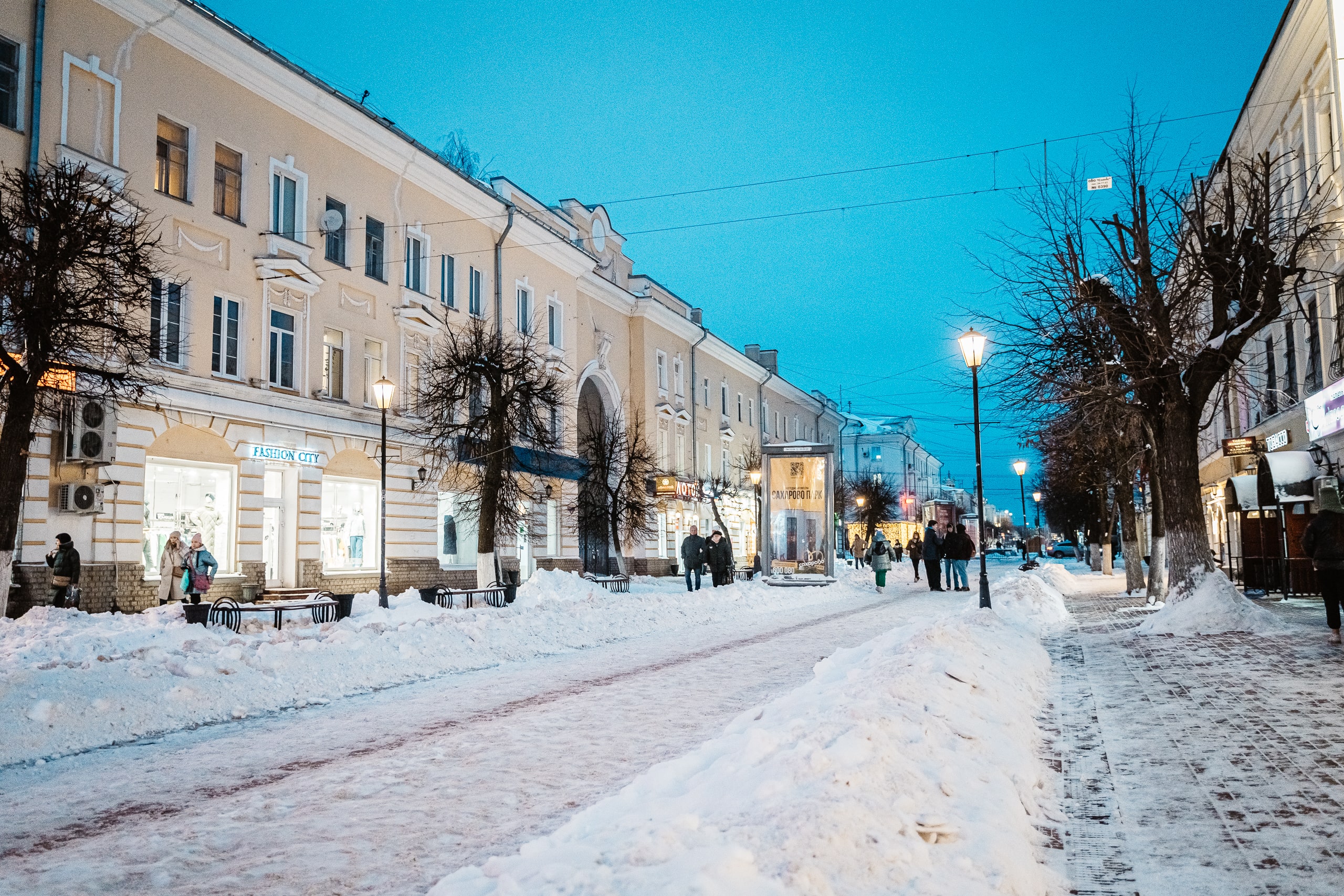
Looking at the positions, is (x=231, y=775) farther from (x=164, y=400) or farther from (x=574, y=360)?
(x=574, y=360)

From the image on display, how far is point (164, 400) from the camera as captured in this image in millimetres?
20391

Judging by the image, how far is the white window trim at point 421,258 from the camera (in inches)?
1134

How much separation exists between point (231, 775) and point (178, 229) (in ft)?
57.8

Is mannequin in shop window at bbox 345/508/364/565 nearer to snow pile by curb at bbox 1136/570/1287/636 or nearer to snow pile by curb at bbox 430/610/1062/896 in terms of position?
snow pile by curb at bbox 1136/570/1287/636

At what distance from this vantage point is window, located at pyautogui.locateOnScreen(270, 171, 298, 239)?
24141mm

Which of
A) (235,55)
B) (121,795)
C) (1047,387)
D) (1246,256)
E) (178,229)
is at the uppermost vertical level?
(235,55)

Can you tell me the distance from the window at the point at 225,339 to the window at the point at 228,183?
1.96 metres

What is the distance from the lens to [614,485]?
38.3 m

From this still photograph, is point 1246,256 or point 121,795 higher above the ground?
point 1246,256

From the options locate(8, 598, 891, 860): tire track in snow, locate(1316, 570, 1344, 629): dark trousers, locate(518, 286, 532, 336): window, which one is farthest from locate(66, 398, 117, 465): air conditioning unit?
locate(1316, 570, 1344, 629): dark trousers

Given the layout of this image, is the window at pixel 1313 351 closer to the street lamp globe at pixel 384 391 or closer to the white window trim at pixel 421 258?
the street lamp globe at pixel 384 391

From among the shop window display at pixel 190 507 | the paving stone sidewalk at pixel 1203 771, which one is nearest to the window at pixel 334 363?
the shop window display at pixel 190 507

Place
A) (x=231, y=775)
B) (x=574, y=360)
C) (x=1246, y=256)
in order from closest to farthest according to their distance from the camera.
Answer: (x=231, y=775)
(x=1246, y=256)
(x=574, y=360)

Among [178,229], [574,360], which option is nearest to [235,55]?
[178,229]
